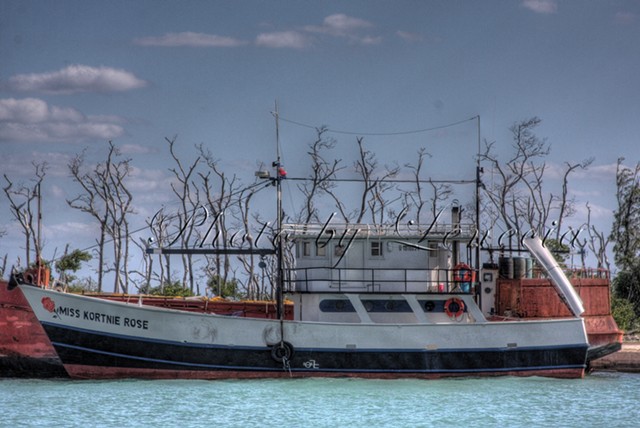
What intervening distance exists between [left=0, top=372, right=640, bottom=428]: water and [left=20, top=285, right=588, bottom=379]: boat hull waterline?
23.8 inches

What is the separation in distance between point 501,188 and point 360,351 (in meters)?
31.0

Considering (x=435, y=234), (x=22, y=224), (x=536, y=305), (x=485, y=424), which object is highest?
(x=22, y=224)

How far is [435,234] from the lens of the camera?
36375 mm

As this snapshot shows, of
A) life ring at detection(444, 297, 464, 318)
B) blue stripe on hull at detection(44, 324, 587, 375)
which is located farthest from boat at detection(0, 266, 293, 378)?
life ring at detection(444, 297, 464, 318)

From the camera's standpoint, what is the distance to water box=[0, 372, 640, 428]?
2802cm

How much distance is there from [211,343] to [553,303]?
36.6 ft

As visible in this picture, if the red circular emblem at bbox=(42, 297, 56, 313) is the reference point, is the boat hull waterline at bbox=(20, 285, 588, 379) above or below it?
below

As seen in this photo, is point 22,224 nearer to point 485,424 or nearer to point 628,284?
point 628,284

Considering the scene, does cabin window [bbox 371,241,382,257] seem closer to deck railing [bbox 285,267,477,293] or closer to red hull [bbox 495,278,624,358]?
deck railing [bbox 285,267,477,293]

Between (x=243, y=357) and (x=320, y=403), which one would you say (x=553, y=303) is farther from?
(x=243, y=357)

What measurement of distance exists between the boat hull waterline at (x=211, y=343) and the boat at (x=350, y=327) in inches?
1.2

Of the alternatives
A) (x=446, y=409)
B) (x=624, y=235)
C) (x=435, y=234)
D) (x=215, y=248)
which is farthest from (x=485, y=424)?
(x=624, y=235)

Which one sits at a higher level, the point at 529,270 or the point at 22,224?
the point at 22,224

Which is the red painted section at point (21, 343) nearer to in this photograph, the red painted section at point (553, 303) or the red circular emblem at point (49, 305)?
the red circular emblem at point (49, 305)
